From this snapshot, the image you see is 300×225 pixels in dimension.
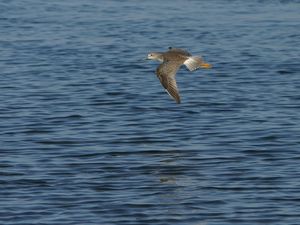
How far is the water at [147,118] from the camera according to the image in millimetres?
11906

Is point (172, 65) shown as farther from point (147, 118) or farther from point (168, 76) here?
point (147, 118)

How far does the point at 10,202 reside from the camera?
1190 centimetres

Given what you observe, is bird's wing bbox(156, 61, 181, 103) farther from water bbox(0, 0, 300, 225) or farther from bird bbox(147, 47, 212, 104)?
water bbox(0, 0, 300, 225)

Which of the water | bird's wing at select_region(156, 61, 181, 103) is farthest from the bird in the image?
the water

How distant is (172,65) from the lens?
15070 millimetres

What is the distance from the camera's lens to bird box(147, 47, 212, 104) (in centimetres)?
1450

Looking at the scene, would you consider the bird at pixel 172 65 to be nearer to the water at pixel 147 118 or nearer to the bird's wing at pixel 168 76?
the bird's wing at pixel 168 76

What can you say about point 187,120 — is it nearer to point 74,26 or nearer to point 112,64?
point 112,64

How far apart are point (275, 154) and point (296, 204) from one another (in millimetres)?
2557

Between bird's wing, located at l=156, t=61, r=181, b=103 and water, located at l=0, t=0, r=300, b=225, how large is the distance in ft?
2.77

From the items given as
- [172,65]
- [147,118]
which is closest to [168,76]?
[172,65]

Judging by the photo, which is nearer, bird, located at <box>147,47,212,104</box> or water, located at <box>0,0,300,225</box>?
water, located at <box>0,0,300,225</box>

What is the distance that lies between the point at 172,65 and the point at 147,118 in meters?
2.09

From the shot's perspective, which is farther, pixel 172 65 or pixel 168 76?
pixel 172 65
